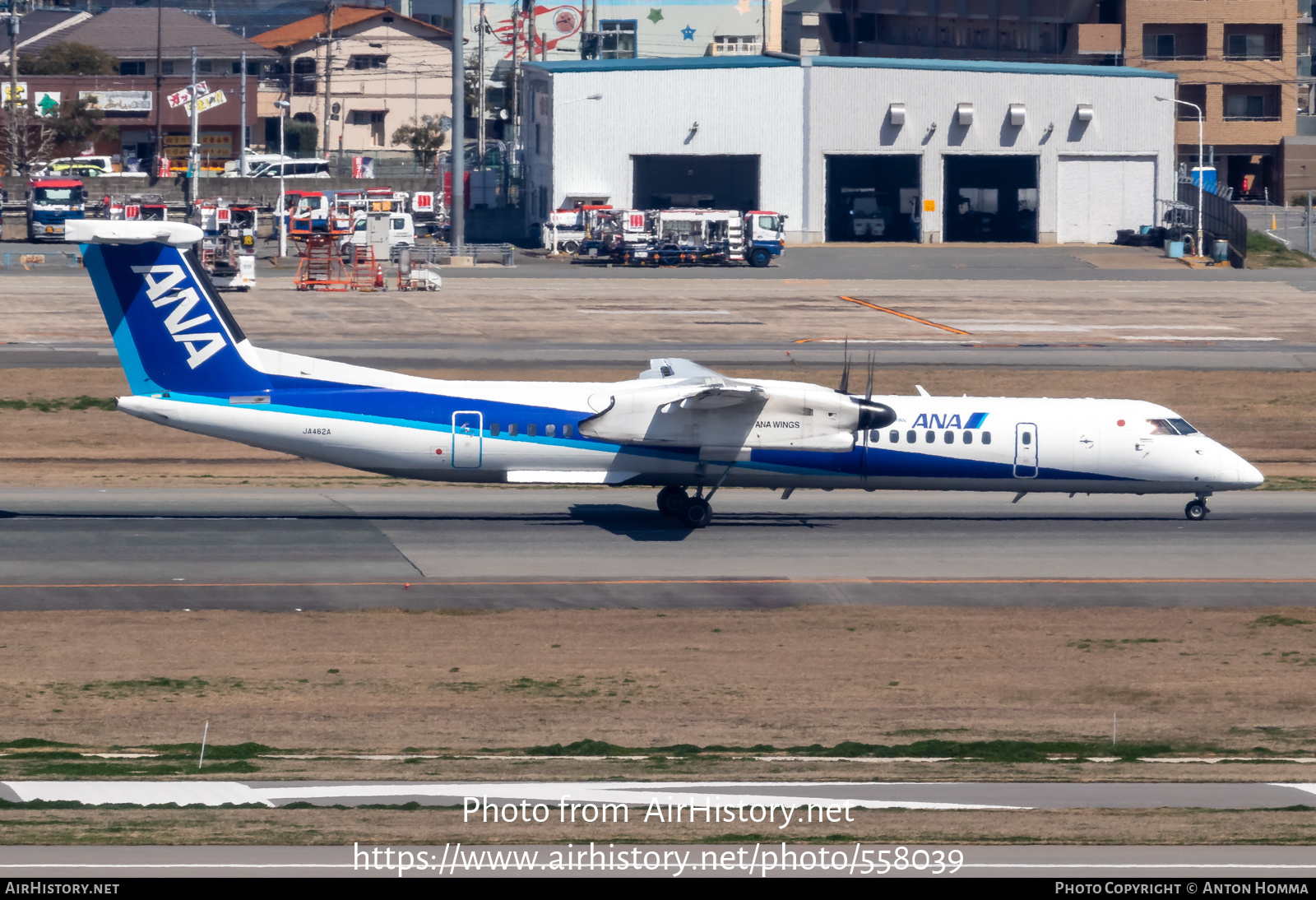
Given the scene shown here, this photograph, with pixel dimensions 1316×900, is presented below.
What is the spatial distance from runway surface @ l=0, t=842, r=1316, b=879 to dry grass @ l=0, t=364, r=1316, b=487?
25.5m

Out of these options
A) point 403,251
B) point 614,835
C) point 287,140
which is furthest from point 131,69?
point 614,835

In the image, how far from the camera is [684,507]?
32531 mm

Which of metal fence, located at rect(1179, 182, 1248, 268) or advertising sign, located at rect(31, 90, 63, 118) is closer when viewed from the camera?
metal fence, located at rect(1179, 182, 1248, 268)

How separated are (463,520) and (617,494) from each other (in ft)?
16.7

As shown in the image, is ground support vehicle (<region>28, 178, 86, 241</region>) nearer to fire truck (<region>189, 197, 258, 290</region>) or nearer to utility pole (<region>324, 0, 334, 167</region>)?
fire truck (<region>189, 197, 258, 290</region>)

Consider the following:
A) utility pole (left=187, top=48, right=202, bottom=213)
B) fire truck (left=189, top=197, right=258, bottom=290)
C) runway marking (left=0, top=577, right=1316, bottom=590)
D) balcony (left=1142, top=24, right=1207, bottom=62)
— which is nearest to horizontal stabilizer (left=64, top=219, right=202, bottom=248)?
runway marking (left=0, top=577, right=1316, bottom=590)

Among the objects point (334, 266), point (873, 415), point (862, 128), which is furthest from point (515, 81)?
point (873, 415)

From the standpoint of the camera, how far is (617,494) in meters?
36.9

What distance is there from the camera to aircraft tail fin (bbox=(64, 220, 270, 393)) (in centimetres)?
3023

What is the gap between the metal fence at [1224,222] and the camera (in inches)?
3410

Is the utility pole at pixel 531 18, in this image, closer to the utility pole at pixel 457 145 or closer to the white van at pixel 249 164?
the white van at pixel 249 164

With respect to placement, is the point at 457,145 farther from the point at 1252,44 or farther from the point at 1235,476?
the point at 1252,44

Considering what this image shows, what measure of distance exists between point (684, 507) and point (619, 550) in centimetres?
261

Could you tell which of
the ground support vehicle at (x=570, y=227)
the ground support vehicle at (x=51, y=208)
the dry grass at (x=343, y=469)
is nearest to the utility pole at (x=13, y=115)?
the ground support vehicle at (x=51, y=208)
